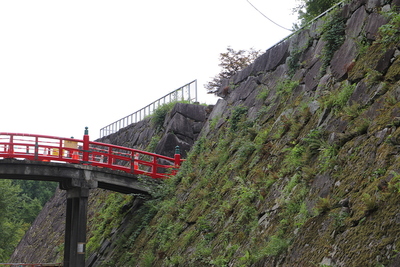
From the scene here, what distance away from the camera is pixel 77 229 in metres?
18.0

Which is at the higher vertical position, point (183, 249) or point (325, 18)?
point (325, 18)

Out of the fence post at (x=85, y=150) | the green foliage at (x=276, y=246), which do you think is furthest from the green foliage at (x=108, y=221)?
the green foliage at (x=276, y=246)

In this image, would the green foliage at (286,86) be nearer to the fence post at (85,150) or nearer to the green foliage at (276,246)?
the green foliage at (276,246)

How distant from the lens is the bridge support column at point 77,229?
17.5 m

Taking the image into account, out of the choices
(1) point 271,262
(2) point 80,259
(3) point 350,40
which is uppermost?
(3) point 350,40

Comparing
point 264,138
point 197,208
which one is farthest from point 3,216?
point 264,138

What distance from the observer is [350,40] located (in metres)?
12.0

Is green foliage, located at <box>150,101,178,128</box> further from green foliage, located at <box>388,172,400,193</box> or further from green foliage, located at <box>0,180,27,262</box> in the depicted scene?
green foliage, located at <box>388,172,400,193</box>

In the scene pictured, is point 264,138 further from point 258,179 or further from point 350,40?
point 350,40

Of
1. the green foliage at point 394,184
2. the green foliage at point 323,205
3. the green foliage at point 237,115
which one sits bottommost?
the green foliage at point 323,205

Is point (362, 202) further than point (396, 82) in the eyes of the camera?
No

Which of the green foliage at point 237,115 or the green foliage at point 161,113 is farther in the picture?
the green foliage at point 161,113

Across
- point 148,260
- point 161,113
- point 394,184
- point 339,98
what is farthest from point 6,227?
point 394,184

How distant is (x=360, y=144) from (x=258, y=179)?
143 inches
